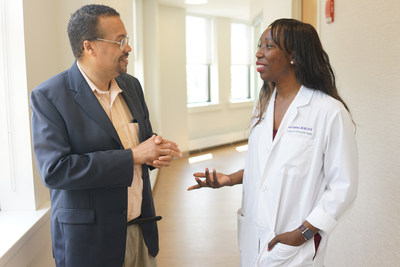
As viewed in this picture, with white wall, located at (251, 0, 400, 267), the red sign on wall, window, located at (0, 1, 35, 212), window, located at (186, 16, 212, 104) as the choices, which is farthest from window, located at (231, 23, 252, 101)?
window, located at (0, 1, 35, 212)

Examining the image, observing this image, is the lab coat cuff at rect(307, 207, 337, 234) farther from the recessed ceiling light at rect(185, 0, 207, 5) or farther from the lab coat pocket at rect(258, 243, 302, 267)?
the recessed ceiling light at rect(185, 0, 207, 5)

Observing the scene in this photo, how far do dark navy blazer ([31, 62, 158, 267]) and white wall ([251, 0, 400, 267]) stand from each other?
1.37 metres

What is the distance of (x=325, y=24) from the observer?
2.87m

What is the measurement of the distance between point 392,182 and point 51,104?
1692mm

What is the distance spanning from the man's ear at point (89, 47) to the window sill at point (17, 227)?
867 millimetres

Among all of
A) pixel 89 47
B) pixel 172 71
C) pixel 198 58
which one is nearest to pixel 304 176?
pixel 89 47

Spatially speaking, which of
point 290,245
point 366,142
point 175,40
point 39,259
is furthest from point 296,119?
point 175,40

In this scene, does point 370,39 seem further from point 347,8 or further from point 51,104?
point 51,104

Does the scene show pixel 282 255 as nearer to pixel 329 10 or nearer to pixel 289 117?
pixel 289 117

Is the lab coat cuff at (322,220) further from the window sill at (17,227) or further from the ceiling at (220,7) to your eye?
the ceiling at (220,7)

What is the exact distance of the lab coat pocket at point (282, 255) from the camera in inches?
61.2

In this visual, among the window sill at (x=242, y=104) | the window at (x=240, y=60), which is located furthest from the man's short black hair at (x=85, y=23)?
the window at (x=240, y=60)

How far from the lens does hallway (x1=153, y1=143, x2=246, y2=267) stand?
11.9 ft

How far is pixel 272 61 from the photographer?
1.69 meters
